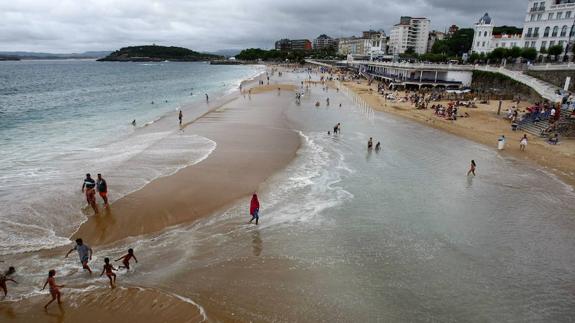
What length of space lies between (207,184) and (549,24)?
6146 centimetres

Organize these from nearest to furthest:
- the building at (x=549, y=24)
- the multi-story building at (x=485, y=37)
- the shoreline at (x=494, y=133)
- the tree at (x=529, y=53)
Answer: the shoreline at (x=494, y=133) → the tree at (x=529, y=53) → the building at (x=549, y=24) → the multi-story building at (x=485, y=37)

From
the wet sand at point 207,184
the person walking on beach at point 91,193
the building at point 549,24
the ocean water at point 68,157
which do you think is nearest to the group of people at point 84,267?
the wet sand at point 207,184

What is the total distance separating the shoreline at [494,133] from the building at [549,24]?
2161 cm

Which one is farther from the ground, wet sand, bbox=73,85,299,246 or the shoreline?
wet sand, bbox=73,85,299,246

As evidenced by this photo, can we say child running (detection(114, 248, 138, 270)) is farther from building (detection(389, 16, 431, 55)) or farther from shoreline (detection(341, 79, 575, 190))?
building (detection(389, 16, 431, 55))

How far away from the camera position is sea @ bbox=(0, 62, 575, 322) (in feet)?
28.9

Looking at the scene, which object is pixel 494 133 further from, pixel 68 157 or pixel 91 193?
pixel 68 157

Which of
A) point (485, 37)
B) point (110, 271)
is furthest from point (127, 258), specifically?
point (485, 37)

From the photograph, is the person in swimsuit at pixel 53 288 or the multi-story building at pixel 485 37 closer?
the person in swimsuit at pixel 53 288

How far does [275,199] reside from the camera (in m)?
14.9

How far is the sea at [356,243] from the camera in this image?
8.81 meters

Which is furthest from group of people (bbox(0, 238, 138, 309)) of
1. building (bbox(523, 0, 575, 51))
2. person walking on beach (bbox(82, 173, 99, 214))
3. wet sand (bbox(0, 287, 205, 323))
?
building (bbox(523, 0, 575, 51))

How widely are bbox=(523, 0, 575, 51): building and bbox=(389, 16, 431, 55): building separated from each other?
119 m

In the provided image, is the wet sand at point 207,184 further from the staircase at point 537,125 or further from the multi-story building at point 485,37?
the multi-story building at point 485,37
